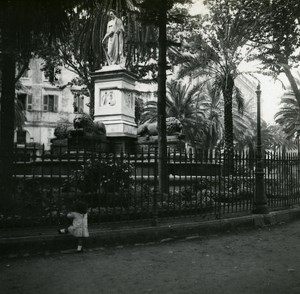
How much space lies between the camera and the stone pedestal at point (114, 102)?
13569 millimetres

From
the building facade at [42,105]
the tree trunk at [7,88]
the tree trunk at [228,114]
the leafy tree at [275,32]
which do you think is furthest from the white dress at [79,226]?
the building facade at [42,105]

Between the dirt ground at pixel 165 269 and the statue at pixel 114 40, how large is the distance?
8739 mm

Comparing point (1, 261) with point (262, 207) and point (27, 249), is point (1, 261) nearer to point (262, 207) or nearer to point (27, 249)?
point (27, 249)

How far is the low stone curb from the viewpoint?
20.4 feet

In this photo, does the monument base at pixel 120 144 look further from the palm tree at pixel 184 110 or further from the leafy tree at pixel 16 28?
the palm tree at pixel 184 110

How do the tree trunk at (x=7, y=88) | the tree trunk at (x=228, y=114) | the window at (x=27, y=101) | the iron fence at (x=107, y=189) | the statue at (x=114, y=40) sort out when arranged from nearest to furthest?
the iron fence at (x=107, y=189)
the tree trunk at (x=7, y=88)
the statue at (x=114, y=40)
the tree trunk at (x=228, y=114)
the window at (x=27, y=101)

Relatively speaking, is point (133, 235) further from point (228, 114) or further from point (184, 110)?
point (184, 110)

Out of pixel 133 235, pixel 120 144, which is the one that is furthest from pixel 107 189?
pixel 120 144

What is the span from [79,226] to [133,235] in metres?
1.13

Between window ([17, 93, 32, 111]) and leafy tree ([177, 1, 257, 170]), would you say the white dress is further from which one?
window ([17, 93, 32, 111])

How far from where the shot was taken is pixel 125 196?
8125 mm

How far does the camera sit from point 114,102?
45.2 ft

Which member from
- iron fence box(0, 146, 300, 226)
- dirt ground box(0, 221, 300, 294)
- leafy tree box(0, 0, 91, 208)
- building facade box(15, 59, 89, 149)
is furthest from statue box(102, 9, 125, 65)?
building facade box(15, 59, 89, 149)

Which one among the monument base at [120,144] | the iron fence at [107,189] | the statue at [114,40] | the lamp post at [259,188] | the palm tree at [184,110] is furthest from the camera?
the palm tree at [184,110]
